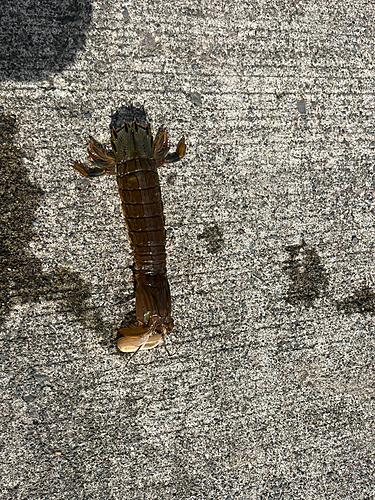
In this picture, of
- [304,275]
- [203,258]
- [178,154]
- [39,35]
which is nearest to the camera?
[39,35]

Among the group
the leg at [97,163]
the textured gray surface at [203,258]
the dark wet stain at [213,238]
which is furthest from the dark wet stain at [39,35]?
the dark wet stain at [213,238]

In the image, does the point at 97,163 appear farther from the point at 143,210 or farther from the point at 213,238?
the point at 213,238

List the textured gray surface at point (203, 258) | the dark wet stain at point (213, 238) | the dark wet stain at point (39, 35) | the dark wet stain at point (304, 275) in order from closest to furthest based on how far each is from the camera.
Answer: the dark wet stain at point (39, 35) → the textured gray surface at point (203, 258) → the dark wet stain at point (213, 238) → the dark wet stain at point (304, 275)

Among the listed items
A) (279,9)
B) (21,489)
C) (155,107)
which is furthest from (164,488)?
(279,9)

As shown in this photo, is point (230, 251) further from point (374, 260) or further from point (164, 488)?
point (164, 488)

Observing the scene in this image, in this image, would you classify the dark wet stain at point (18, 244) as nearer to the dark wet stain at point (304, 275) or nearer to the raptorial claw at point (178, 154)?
the raptorial claw at point (178, 154)

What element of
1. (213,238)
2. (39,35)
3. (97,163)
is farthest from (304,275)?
(39,35)
